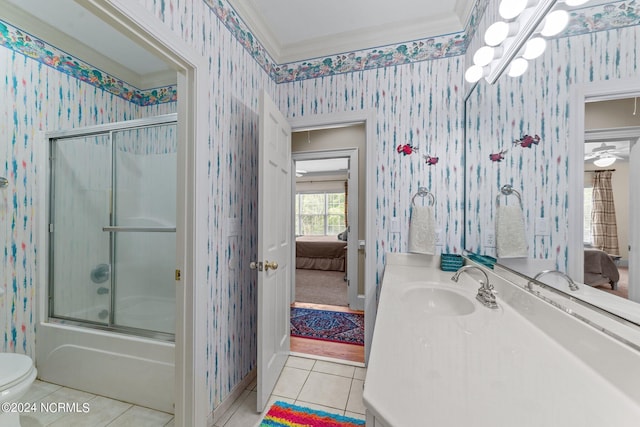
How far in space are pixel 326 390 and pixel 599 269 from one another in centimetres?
166

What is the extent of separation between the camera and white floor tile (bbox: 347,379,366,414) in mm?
1626

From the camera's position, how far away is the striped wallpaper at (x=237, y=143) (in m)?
1.54

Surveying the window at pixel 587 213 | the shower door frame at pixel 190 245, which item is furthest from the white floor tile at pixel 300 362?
the window at pixel 587 213

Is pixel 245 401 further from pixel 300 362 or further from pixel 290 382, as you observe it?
pixel 300 362

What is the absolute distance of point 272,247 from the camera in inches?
71.0

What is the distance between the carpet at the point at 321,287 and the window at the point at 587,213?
3.01 m

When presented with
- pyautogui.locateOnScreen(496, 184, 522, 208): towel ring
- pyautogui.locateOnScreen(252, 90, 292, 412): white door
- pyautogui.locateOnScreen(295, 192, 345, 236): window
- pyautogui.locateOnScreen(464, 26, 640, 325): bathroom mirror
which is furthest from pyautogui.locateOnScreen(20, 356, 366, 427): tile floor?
pyautogui.locateOnScreen(295, 192, 345, 236): window

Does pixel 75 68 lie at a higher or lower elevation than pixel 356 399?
higher

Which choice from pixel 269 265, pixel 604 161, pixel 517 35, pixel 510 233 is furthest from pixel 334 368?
pixel 517 35

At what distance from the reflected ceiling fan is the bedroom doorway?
205 cm

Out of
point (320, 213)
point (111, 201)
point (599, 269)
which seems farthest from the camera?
point (320, 213)

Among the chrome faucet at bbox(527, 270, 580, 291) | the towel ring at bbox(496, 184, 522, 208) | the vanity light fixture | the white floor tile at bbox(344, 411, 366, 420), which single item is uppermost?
the vanity light fixture

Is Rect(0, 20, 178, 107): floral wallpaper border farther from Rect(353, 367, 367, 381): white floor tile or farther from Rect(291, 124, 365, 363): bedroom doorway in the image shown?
Rect(353, 367, 367, 381): white floor tile

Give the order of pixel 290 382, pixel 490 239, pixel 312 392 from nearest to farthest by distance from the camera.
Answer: pixel 490 239 → pixel 312 392 → pixel 290 382
